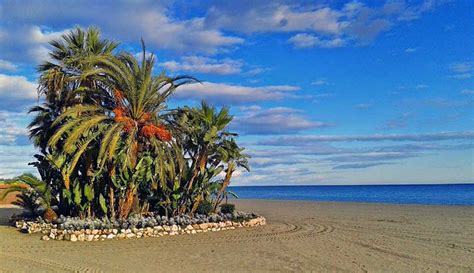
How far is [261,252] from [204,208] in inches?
213

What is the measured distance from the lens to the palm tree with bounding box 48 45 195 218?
13609 mm

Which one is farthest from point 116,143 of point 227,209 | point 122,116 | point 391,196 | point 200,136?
point 391,196

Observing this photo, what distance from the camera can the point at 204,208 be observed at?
1569cm

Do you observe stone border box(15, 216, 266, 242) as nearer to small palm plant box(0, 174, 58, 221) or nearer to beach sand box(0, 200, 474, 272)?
beach sand box(0, 200, 474, 272)

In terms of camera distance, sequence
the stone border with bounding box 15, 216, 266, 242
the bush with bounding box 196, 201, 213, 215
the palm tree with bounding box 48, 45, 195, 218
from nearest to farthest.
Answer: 1. the stone border with bounding box 15, 216, 266, 242
2. the palm tree with bounding box 48, 45, 195, 218
3. the bush with bounding box 196, 201, 213, 215

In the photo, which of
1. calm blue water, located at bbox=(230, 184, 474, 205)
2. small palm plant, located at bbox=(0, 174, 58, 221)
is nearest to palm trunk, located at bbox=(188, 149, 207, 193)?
small palm plant, located at bbox=(0, 174, 58, 221)

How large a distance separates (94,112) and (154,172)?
2.83 m

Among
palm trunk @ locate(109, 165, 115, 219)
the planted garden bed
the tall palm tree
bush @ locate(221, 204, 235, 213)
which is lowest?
the planted garden bed

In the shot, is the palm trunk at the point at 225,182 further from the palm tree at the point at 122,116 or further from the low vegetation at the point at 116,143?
the palm tree at the point at 122,116

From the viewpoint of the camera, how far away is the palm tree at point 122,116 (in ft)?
44.7

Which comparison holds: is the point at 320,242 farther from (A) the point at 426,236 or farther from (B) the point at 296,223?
(B) the point at 296,223

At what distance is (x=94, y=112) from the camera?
14773mm

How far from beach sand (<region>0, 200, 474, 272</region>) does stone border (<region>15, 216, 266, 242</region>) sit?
1.33 feet

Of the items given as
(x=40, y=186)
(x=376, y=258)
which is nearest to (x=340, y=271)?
(x=376, y=258)
